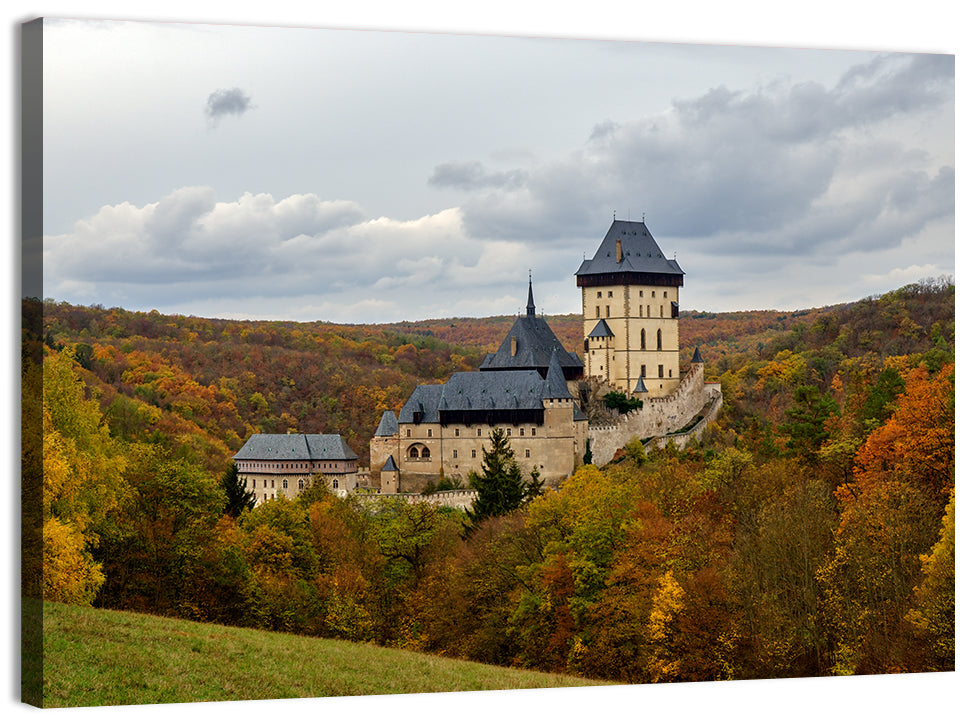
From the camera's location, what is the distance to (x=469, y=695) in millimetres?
15703

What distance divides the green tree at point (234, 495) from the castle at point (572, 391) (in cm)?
871

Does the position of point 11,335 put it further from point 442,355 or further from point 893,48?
point 442,355

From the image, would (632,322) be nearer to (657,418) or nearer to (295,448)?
(657,418)

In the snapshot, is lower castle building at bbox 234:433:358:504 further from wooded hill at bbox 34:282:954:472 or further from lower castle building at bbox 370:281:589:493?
lower castle building at bbox 370:281:589:493

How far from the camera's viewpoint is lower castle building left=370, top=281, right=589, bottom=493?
4428 centimetres

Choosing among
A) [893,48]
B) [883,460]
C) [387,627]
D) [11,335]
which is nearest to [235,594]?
[387,627]

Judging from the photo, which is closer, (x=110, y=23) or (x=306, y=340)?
(x=110, y=23)

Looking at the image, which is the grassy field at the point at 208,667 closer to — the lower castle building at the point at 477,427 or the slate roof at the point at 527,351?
the lower castle building at the point at 477,427

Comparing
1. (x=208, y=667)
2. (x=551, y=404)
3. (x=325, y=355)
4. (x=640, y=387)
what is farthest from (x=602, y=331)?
(x=208, y=667)

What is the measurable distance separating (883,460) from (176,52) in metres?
12.3

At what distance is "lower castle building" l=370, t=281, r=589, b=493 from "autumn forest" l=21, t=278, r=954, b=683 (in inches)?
421

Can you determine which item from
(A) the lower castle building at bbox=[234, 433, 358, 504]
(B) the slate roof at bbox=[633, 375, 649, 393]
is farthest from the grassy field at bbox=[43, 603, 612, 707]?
(B) the slate roof at bbox=[633, 375, 649, 393]

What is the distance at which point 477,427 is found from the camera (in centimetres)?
4491

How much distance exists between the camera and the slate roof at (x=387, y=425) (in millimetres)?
46281
